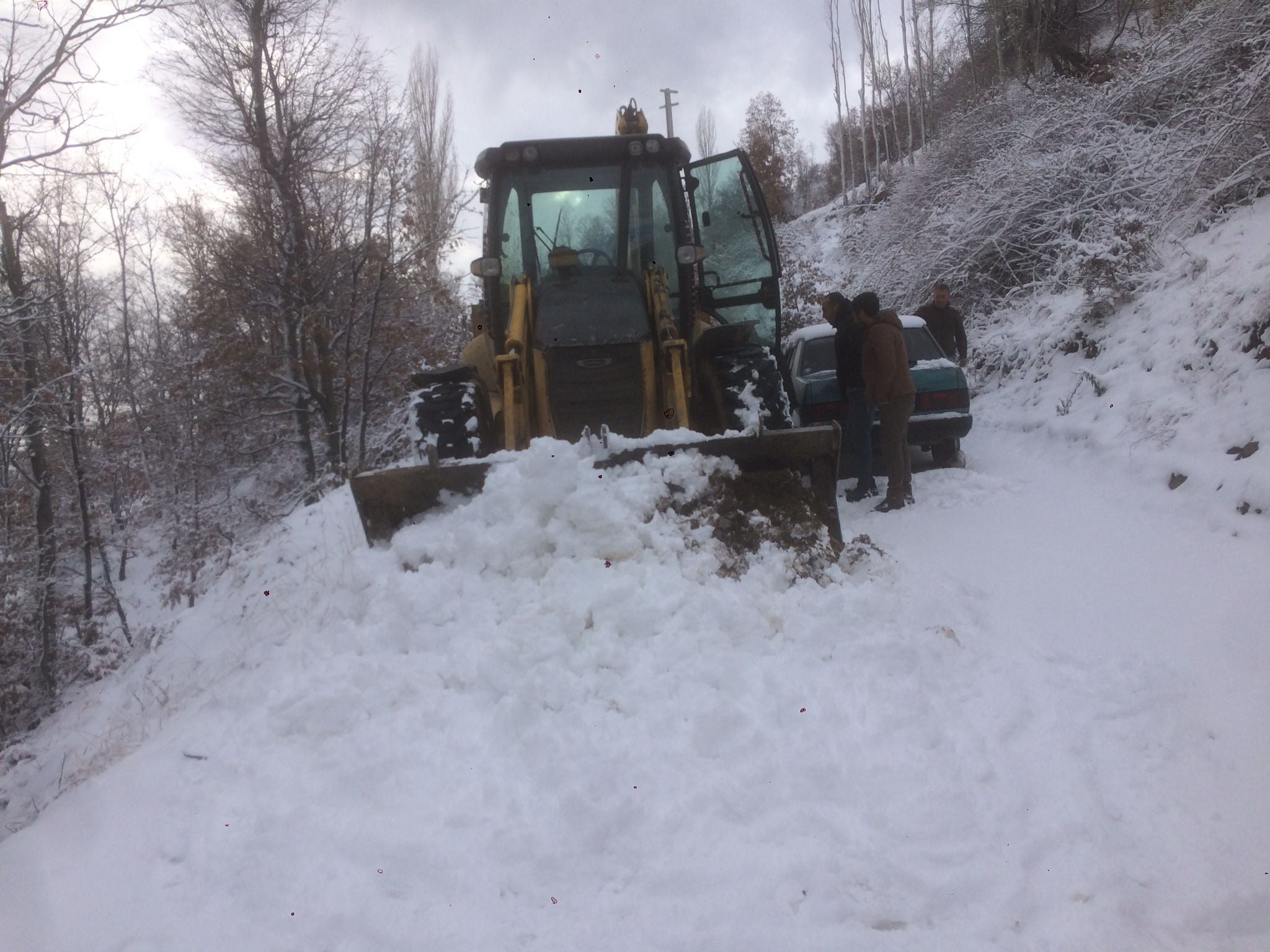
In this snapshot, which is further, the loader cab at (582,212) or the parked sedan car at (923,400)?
the parked sedan car at (923,400)

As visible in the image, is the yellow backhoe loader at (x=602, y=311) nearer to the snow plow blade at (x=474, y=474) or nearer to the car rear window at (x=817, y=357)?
the snow plow blade at (x=474, y=474)

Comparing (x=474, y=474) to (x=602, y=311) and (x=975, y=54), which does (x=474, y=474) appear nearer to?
(x=602, y=311)

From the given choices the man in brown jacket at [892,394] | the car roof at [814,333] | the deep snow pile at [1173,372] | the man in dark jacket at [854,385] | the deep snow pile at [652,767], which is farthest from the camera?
the car roof at [814,333]

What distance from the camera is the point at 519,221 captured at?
5574mm

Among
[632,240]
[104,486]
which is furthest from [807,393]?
[104,486]

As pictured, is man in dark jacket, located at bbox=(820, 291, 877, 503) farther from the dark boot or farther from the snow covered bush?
the snow covered bush

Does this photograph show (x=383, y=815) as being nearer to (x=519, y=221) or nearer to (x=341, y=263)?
(x=519, y=221)

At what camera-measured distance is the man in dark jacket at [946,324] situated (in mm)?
9023

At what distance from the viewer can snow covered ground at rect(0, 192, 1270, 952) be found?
2.32 meters

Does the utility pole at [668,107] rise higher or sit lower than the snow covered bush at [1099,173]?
higher

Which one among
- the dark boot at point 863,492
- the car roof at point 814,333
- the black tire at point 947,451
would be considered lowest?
the dark boot at point 863,492

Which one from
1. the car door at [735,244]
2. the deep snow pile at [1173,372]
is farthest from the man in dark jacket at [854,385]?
the deep snow pile at [1173,372]

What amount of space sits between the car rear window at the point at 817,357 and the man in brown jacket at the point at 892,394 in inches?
45.6

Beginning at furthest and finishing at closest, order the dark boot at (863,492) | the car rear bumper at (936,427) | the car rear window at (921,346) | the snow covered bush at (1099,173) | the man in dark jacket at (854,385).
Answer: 1. the snow covered bush at (1099,173)
2. the car rear window at (921,346)
3. the car rear bumper at (936,427)
4. the dark boot at (863,492)
5. the man in dark jacket at (854,385)
